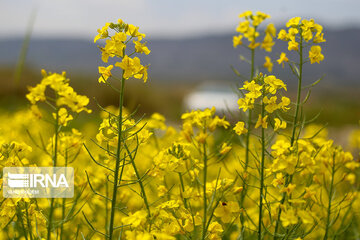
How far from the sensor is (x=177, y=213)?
2.23 meters

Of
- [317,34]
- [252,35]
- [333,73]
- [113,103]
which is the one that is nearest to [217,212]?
[317,34]

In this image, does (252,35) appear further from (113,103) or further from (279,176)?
(113,103)

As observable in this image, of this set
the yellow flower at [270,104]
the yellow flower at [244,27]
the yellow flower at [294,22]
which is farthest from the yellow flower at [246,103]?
the yellow flower at [244,27]

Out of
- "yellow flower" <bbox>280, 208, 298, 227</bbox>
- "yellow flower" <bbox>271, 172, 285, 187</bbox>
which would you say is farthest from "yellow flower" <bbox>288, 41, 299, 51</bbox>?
"yellow flower" <bbox>280, 208, 298, 227</bbox>

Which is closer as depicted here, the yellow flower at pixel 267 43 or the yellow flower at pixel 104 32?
the yellow flower at pixel 104 32

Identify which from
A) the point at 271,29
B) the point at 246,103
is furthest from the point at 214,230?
the point at 271,29

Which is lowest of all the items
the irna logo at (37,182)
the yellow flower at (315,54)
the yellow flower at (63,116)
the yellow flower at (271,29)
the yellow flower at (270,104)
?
the irna logo at (37,182)

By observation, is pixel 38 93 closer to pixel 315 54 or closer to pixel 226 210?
pixel 226 210

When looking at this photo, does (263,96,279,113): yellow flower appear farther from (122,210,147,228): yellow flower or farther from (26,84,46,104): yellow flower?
(26,84,46,104): yellow flower

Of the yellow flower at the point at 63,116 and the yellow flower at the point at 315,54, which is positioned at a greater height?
the yellow flower at the point at 315,54

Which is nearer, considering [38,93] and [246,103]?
[246,103]

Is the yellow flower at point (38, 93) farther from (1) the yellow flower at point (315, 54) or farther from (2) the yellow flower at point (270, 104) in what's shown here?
(1) the yellow flower at point (315, 54)

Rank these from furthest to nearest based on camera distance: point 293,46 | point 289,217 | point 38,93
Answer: point 293,46 → point 38,93 → point 289,217

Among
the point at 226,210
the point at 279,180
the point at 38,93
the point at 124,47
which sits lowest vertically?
the point at 226,210
